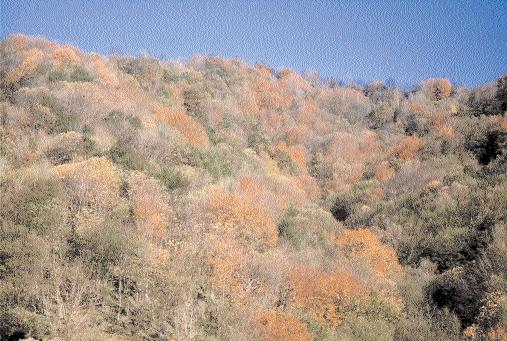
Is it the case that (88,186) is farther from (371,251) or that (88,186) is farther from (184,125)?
(184,125)

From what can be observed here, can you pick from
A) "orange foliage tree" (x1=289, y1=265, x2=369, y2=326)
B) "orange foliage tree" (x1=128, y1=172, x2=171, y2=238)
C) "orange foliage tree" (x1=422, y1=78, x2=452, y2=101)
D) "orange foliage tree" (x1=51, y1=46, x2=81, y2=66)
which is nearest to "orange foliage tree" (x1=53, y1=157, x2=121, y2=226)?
"orange foliage tree" (x1=128, y1=172, x2=171, y2=238)

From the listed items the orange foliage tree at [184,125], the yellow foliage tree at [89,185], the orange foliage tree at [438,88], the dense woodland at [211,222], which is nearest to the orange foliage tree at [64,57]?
the dense woodland at [211,222]

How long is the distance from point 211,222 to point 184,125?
54.1ft

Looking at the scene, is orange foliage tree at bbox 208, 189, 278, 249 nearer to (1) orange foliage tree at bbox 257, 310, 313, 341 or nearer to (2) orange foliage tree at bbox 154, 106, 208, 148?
(1) orange foliage tree at bbox 257, 310, 313, 341

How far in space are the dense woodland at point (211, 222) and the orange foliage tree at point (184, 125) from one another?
0.71 ft

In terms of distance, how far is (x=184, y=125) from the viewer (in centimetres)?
3862

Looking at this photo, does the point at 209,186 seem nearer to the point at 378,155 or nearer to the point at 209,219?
the point at 209,219

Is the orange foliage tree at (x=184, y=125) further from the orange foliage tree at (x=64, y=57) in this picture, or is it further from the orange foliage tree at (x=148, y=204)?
the orange foliage tree at (x=148, y=204)

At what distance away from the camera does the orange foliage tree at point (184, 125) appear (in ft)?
123

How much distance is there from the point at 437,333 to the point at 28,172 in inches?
782

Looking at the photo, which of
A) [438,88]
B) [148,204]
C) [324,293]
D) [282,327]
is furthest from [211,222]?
[438,88]

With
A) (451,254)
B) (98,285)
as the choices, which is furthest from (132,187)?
(451,254)

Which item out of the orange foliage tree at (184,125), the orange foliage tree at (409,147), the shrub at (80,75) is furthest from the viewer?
the orange foliage tree at (409,147)

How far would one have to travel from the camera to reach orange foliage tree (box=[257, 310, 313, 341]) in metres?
15.4
